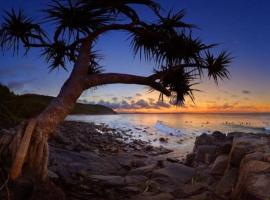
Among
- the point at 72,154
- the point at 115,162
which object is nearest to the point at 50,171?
the point at 72,154

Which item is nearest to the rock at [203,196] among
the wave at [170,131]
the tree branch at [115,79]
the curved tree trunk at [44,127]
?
the tree branch at [115,79]

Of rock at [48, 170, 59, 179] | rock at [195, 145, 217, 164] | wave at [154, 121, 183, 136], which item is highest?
rock at [195, 145, 217, 164]

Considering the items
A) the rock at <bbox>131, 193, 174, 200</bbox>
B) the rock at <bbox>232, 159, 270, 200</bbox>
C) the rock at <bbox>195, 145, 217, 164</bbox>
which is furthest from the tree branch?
the rock at <bbox>195, 145, 217, 164</bbox>

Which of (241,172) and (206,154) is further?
(206,154)

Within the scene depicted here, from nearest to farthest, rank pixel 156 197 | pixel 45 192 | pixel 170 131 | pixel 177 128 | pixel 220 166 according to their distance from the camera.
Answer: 1. pixel 45 192
2. pixel 156 197
3. pixel 220 166
4. pixel 170 131
5. pixel 177 128

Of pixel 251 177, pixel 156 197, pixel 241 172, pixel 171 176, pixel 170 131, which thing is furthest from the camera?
pixel 170 131

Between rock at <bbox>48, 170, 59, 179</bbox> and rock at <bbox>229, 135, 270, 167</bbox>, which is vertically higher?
rock at <bbox>229, 135, 270, 167</bbox>

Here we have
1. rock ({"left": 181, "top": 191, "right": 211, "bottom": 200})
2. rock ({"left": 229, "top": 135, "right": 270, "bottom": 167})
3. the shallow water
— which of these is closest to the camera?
rock ({"left": 181, "top": 191, "right": 211, "bottom": 200})

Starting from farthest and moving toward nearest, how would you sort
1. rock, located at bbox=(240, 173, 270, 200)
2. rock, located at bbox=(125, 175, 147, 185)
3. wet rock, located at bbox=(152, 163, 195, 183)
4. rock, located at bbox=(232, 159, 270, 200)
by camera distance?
wet rock, located at bbox=(152, 163, 195, 183)
rock, located at bbox=(125, 175, 147, 185)
rock, located at bbox=(232, 159, 270, 200)
rock, located at bbox=(240, 173, 270, 200)

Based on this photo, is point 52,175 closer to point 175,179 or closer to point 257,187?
point 175,179

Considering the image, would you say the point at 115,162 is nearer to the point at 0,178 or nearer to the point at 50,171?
the point at 50,171

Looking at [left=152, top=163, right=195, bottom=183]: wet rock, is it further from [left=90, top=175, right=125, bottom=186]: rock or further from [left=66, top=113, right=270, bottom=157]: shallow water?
[left=66, top=113, right=270, bottom=157]: shallow water

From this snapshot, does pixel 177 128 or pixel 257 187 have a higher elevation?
pixel 257 187

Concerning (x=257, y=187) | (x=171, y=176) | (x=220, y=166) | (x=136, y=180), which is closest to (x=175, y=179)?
(x=171, y=176)
